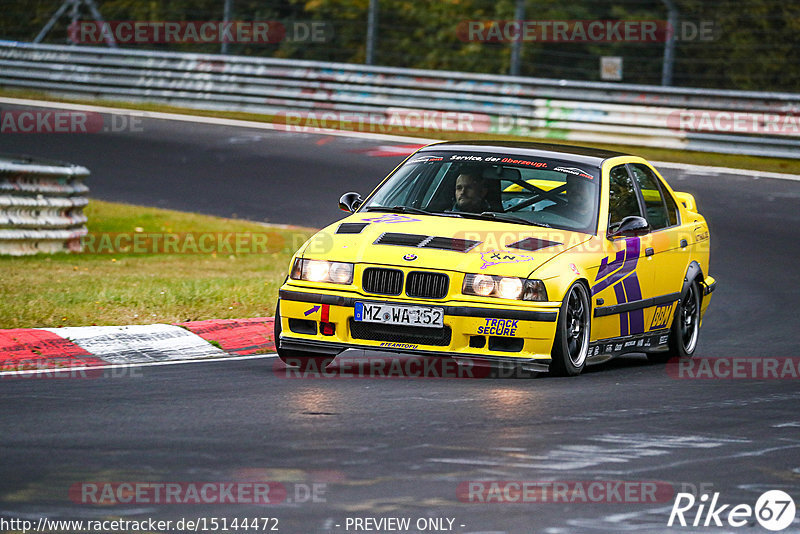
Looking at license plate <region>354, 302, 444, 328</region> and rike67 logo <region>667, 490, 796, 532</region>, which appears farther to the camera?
license plate <region>354, 302, 444, 328</region>

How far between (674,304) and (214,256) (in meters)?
6.64

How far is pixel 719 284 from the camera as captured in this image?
14.0 metres

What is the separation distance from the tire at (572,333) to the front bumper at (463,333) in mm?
77

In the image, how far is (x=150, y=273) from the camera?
1350 centimetres

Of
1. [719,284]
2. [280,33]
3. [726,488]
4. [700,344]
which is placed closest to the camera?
[726,488]

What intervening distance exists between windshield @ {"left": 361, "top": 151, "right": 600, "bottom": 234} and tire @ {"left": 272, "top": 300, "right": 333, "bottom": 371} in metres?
1.14

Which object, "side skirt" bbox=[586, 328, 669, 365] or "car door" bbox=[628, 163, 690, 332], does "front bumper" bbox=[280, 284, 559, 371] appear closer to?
"side skirt" bbox=[586, 328, 669, 365]

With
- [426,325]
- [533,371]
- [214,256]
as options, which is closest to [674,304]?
[533,371]

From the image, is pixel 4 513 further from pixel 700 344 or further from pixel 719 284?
pixel 719 284

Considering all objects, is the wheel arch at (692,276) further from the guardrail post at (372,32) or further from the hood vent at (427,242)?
the guardrail post at (372,32)

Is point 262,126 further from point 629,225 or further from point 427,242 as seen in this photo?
point 427,242

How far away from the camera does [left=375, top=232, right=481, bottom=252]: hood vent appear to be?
27.5ft

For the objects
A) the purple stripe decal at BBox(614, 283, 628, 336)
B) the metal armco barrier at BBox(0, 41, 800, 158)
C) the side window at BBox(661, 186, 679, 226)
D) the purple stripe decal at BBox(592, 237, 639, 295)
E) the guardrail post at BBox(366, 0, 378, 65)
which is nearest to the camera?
the purple stripe decal at BBox(592, 237, 639, 295)

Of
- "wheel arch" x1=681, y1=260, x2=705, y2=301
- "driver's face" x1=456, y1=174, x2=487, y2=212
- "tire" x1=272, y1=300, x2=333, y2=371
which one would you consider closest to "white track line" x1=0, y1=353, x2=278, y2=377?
"tire" x1=272, y1=300, x2=333, y2=371
